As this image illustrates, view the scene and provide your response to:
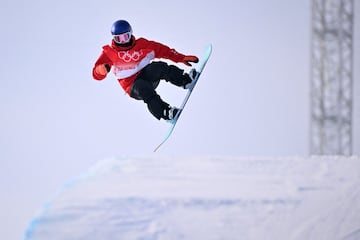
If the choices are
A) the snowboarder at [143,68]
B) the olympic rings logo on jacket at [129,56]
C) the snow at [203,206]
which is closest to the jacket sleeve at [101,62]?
the snowboarder at [143,68]

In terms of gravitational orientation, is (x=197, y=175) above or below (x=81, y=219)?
below

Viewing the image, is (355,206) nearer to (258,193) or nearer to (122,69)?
(258,193)

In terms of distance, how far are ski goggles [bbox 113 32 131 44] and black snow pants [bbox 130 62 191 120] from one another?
36 centimetres

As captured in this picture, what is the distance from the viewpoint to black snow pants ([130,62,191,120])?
627 centimetres

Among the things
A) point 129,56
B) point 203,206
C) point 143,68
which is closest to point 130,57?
point 129,56

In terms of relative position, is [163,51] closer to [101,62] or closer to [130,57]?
[130,57]

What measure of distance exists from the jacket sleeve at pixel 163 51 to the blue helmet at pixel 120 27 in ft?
1.10

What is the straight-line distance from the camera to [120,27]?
19.8ft

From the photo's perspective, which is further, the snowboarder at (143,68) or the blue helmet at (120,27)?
the snowboarder at (143,68)

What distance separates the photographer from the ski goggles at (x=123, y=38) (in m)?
6.11

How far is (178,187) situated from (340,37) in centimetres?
822

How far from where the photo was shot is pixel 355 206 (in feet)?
10.5

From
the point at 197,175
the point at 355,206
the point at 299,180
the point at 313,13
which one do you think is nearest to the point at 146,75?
the point at 197,175

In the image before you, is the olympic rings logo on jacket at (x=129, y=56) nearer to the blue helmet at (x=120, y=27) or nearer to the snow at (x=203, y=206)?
the blue helmet at (x=120, y=27)
